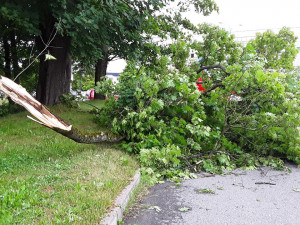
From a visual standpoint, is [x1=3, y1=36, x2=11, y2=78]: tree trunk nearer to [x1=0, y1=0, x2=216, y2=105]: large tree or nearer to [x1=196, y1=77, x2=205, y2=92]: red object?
[x1=0, y1=0, x2=216, y2=105]: large tree

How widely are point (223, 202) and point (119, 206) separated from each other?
1671mm

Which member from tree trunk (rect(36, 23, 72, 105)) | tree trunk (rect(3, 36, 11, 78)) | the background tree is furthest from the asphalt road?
tree trunk (rect(3, 36, 11, 78))

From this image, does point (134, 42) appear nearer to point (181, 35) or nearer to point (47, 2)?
point (47, 2)

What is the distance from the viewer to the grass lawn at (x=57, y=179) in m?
3.13

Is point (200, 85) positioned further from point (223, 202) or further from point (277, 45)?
point (277, 45)

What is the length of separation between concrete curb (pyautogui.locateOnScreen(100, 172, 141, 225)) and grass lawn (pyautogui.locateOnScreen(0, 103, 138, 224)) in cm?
8

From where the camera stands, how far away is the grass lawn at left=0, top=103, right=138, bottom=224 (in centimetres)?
313

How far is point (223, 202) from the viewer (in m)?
4.29

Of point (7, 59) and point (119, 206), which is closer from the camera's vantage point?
point (119, 206)

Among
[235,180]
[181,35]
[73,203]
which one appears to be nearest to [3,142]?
[73,203]

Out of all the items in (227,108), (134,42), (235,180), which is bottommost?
(235,180)

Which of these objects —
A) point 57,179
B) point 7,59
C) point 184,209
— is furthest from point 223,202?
point 7,59

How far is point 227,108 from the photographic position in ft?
22.9

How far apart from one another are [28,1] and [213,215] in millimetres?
8445
